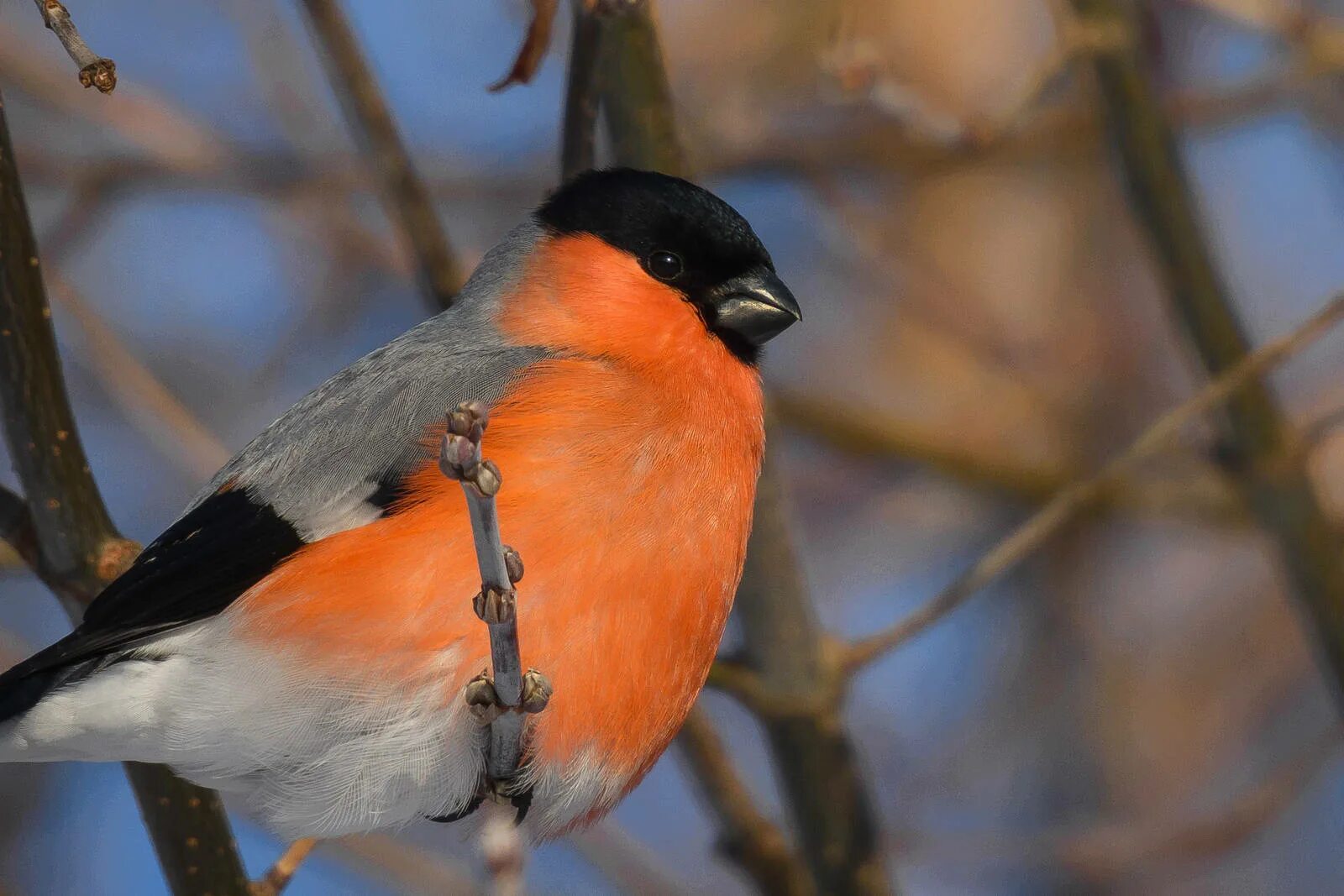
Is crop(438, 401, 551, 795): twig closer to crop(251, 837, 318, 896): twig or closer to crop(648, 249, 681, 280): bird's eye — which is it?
crop(251, 837, 318, 896): twig

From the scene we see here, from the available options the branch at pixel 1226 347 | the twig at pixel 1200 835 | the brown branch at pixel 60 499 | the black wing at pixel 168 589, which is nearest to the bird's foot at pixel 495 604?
the black wing at pixel 168 589

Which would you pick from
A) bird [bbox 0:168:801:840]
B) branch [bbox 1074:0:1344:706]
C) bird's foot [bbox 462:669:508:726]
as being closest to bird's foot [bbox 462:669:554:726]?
bird's foot [bbox 462:669:508:726]

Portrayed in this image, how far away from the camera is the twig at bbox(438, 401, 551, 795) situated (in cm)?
196

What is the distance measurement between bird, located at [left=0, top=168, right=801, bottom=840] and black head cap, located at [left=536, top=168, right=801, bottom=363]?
0.36 meters

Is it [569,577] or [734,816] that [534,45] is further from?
[734,816]

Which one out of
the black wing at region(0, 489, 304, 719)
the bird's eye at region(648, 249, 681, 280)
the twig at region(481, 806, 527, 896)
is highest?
the twig at region(481, 806, 527, 896)

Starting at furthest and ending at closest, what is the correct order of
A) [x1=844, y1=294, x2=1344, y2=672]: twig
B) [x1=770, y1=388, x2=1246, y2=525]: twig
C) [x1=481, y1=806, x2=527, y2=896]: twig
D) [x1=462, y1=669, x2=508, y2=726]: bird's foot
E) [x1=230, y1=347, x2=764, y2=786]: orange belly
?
[x1=770, y1=388, x2=1246, y2=525]: twig
[x1=844, y1=294, x2=1344, y2=672]: twig
[x1=230, y1=347, x2=764, y2=786]: orange belly
[x1=462, y1=669, x2=508, y2=726]: bird's foot
[x1=481, y1=806, x2=527, y2=896]: twig

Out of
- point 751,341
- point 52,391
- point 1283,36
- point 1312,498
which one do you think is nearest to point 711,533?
point 751,341

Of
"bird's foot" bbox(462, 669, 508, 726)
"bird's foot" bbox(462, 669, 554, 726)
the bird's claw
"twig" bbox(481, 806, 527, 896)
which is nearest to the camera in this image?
"twig" bbox(481, 806, 527, 896)

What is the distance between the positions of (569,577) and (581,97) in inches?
46.3

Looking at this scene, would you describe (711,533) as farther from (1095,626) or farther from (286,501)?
(1095,626)

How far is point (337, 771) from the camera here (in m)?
2.82

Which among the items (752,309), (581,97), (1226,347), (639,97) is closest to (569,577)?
(752,309)

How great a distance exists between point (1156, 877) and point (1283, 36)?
332cm
